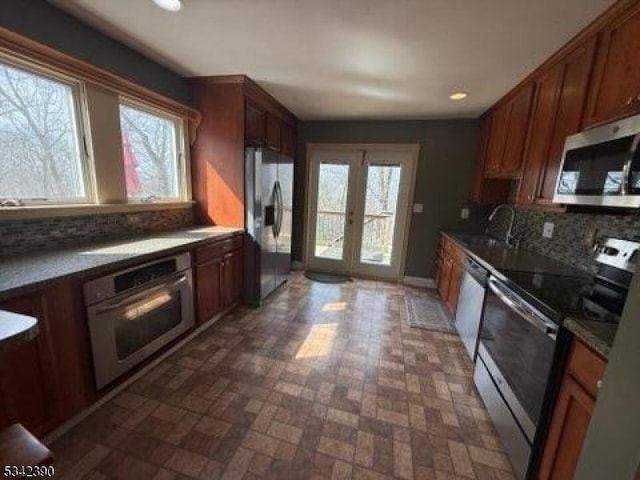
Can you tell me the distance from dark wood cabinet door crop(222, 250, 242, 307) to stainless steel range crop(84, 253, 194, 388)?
1.64ft

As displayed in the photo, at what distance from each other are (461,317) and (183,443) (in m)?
2.31

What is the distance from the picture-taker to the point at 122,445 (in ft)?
4.81

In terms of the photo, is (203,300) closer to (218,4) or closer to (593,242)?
(218,4)

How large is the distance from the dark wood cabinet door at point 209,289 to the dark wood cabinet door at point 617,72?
9.33 ft

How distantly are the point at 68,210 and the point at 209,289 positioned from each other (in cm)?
116

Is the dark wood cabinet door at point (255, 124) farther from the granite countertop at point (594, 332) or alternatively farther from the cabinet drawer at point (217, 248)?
the granite countertop at point (594, 332)

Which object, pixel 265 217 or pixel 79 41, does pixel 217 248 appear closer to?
pixel 265 217

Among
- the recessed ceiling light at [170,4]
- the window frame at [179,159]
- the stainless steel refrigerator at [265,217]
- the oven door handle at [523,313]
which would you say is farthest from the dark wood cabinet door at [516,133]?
the window frame at [179,159]

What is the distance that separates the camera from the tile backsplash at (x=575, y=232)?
172cm

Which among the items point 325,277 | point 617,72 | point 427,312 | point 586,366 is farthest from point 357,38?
point 325,277

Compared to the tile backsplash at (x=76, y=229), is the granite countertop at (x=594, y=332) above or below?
below

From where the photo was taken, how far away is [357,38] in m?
1.88

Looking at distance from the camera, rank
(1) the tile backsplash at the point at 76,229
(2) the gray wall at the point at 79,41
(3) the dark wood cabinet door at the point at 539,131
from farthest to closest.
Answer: (3) the dark wood cabinet door at the point at 539,131 → (1) the tile backsplash at the point at 76,229 → (2) the gray wall at the point at 79,41

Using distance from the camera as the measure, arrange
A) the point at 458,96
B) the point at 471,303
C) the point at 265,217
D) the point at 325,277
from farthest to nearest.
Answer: the point at 325,277 < the point at 265,217 < the point at 458,96 < the point at 471,303
